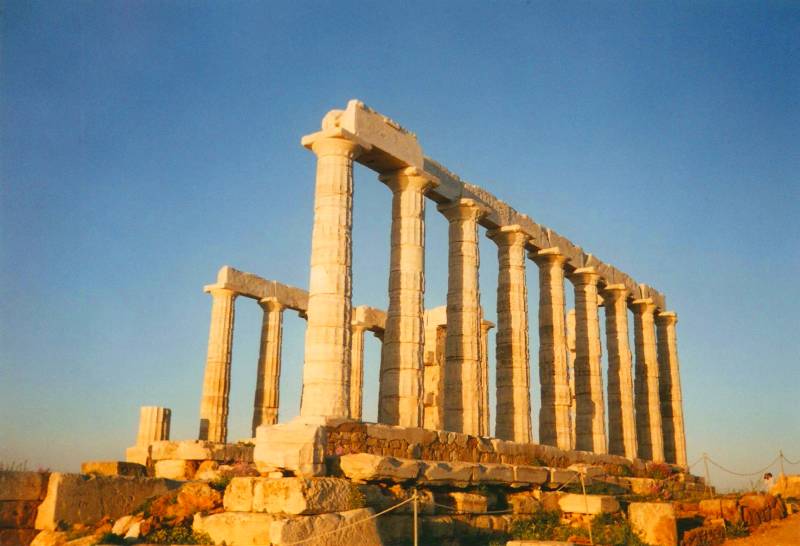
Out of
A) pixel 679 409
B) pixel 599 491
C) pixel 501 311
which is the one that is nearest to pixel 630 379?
pixel 679 409

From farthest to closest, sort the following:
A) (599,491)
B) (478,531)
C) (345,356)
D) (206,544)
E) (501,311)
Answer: (501,311)
(599,491)
(345,356)
(478,531)
(206,544)

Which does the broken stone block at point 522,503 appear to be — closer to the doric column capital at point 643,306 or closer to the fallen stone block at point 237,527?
the fallen stone block at point 237,527

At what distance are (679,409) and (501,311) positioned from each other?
514 inches

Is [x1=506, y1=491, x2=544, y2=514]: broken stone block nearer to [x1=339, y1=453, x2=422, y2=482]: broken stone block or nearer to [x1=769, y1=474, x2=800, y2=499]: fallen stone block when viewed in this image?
[x1=339, y1=453, x2=422, y2=482]: broken stone block

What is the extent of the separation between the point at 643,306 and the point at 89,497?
2462 centimetres

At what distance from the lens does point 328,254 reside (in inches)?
634

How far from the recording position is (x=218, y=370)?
26.2m

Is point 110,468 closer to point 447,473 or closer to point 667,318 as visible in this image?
point 447,473

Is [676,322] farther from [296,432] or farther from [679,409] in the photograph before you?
[296,432]

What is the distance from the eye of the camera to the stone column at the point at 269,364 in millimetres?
28281

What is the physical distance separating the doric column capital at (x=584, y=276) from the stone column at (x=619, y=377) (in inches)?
80.5

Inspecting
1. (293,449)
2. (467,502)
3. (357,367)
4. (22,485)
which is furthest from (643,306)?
(22,485)

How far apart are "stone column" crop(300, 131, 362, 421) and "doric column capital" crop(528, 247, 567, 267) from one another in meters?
10.0

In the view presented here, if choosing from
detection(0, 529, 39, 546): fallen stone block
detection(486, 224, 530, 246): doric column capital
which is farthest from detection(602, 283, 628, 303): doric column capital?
detection(0, 529, 39, 546): fallen stone block
